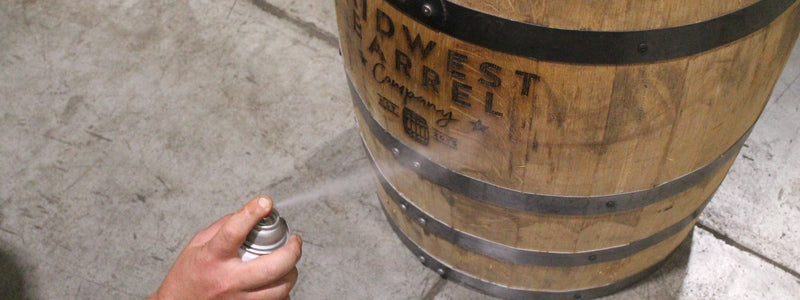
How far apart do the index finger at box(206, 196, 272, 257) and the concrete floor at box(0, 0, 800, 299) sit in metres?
1.09

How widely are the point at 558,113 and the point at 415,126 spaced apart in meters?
0.39

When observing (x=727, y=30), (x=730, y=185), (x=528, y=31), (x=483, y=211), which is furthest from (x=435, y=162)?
(x=730, y=185)

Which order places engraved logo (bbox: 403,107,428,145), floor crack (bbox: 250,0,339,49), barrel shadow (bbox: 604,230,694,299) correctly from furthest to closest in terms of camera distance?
1. floor crack (bbox: 250,0,339,49)
2. barrel shadow (bbox: 604,230,694,299)
3. engraved logo (bbox: 403,107,428,145)

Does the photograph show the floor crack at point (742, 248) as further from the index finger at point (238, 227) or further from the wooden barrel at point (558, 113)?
the index finger at point (238, 227)

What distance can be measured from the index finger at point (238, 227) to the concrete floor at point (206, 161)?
1086 mm

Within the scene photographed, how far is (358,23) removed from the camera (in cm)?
180

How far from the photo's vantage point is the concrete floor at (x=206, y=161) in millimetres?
2557

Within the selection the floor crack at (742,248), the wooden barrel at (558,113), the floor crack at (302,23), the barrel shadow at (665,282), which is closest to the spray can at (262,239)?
the wooden barrel at (558,113)

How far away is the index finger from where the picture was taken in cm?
141

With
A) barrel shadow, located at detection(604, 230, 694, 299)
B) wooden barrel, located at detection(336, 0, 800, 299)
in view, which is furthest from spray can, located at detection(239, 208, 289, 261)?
barrel shadow, located at detection(604, 230, 694, 299)

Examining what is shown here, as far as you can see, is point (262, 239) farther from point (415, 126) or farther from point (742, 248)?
point (742, 248)

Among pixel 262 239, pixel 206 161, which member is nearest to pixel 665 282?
pixel 262 239

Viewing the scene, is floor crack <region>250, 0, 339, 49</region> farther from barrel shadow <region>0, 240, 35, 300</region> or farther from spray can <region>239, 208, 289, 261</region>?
spray can <region>239, 208, 289, 261</region>

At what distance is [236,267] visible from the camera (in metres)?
1.46
